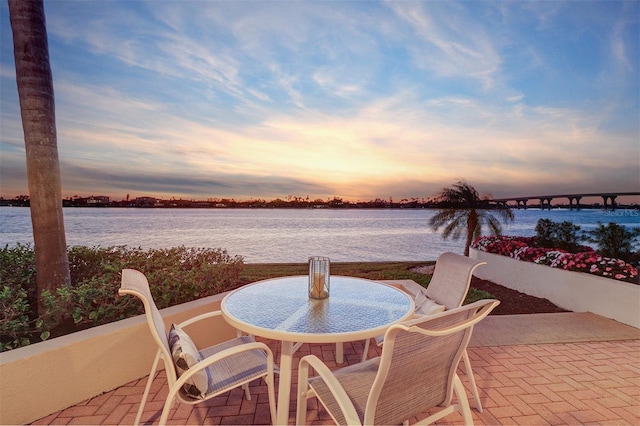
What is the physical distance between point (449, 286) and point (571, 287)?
3350 millimetres

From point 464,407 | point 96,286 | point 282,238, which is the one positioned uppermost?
point 96,286

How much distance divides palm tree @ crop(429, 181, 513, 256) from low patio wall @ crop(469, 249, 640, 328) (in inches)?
72.6

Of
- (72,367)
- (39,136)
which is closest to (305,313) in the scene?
(72,367)

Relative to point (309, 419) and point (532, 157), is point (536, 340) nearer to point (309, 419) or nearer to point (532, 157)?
point (309, 419)

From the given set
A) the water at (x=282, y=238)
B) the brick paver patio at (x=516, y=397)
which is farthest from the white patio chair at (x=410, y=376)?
the water at (x=282, y=238)

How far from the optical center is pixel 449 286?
2.67m

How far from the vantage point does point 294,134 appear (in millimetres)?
9305

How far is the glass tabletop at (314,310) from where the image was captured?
170 centimetres

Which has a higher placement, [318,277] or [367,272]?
[318,277]

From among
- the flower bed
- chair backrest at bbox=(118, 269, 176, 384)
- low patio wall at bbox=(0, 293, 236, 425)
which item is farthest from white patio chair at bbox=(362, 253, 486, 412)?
the flower bed

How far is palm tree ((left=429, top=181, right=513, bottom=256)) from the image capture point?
8203mm

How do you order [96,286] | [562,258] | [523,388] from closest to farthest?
1. [523,388]
2. [96,286]
3. [562,258]

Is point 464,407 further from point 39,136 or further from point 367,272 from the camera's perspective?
point 367,272

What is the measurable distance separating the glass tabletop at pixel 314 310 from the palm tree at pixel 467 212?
21.1 feet
